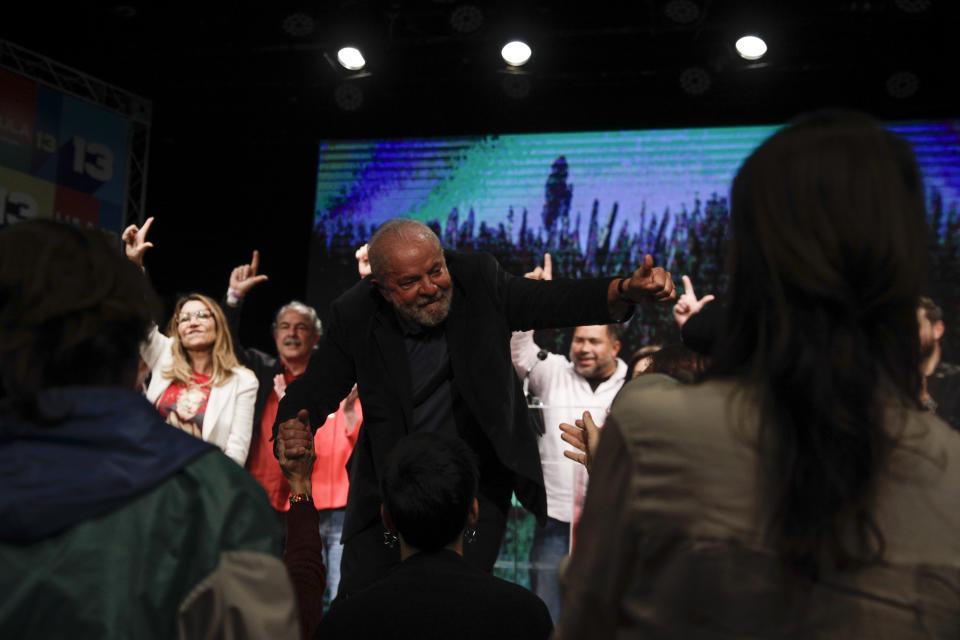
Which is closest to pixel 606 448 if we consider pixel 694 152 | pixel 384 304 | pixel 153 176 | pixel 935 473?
pixel 935 473

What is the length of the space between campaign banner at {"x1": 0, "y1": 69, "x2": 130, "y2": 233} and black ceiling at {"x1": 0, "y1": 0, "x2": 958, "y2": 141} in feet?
1.86

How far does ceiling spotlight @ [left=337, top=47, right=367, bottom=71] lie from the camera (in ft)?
20.8

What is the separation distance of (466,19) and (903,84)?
2.77 meters

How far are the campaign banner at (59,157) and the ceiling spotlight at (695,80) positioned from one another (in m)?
3.86

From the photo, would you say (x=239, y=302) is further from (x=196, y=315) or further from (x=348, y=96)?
(x=348, y=96)

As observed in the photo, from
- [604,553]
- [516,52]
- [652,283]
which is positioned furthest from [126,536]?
[516,52]

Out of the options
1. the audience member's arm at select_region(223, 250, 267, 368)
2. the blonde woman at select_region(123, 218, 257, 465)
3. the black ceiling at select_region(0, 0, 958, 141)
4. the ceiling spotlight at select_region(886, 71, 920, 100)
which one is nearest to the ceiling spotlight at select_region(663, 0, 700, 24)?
the black ceiling at select_region(0, 0, 958, 141)

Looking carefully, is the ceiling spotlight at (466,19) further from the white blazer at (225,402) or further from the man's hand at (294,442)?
the man's hand at (294,442)

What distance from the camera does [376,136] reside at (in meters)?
7.01

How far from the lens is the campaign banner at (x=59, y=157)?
595 cm

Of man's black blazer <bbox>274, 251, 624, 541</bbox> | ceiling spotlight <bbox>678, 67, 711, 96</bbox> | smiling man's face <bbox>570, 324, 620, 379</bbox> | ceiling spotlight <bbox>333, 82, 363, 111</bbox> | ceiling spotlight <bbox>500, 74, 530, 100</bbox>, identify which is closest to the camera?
man's black blazer <bbox>274, 251, 624, 541</bbox>

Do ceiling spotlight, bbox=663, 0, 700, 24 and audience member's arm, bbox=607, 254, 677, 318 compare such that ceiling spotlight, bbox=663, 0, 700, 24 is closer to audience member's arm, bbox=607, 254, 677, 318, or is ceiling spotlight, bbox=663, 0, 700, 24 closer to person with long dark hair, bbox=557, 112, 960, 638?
audience member's arm, bbox=607, 254, 677, 318

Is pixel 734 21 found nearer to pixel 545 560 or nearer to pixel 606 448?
pixel 545 560

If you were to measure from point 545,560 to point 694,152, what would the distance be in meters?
2.95
